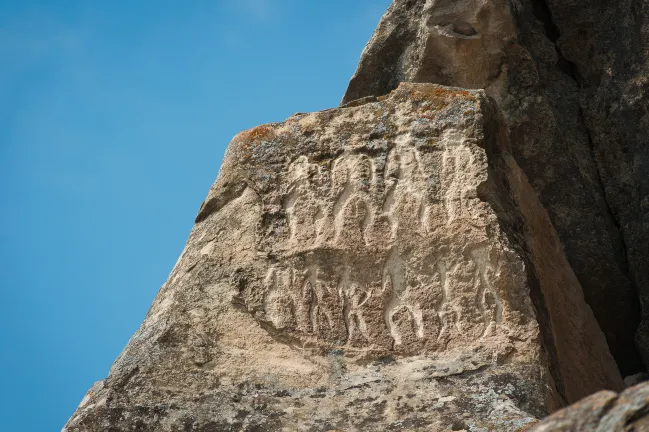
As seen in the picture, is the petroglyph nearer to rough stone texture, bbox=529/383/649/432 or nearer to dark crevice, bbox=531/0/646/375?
rough stone texture, bbox=529/383/649/432

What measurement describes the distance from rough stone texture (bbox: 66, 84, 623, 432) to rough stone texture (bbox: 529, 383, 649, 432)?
144cm

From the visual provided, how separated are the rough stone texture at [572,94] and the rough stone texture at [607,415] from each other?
4.09 meters

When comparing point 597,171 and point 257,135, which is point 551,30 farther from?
point 257,135

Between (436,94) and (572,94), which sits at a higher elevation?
(572,94)

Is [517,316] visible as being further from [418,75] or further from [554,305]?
[418,75]

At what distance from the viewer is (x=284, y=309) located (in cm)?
542

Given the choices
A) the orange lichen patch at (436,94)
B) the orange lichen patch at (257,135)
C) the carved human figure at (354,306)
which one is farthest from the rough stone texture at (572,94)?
the carved human figure at (354,306)

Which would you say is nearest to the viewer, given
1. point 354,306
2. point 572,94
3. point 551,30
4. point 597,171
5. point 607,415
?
point 607,415

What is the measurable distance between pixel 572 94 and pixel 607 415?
497 cm

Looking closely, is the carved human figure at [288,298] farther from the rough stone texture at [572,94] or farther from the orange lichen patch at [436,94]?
the rough stone texture at [572,94]

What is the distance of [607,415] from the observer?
3.10m

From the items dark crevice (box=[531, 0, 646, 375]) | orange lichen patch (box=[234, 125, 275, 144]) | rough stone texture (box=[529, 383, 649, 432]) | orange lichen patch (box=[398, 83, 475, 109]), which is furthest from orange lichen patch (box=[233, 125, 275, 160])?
rough stone texture (box=[529, 383, 649, 432])

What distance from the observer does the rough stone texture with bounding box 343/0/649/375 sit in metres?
7.22

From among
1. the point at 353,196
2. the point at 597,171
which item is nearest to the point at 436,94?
the point at 353,196
